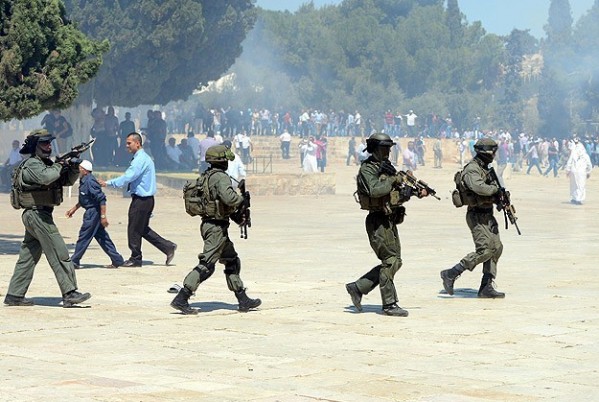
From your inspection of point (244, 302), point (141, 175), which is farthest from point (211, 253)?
point (141, 175)

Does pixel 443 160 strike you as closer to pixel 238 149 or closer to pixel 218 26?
pixel 238 149

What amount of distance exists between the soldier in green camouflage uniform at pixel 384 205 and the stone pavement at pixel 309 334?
0.30m

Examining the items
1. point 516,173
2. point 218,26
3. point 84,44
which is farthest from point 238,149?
point 84,44

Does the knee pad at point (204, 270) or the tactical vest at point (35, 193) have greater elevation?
the tactical vest at point (35, 193)

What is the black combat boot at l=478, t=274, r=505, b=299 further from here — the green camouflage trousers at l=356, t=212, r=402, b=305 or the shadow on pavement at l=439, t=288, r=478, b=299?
the green camouflage trousers at l=356, t=212, r=402, b=305

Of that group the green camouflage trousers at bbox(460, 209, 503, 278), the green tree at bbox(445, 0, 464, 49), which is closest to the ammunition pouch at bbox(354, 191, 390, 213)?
the green camouflage trousers at bbox(460, 209, 503, 278)

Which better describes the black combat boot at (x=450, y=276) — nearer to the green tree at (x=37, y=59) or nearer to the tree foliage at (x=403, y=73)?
the green tree at (x=37, y=59)

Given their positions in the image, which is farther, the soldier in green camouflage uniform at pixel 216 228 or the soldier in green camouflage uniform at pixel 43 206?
the soldier in green camouflage uniform at pixel 43 206

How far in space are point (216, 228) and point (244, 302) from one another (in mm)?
690

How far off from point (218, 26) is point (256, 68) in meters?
39.6

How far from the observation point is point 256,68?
83500mm

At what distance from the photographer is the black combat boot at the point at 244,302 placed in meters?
11.8

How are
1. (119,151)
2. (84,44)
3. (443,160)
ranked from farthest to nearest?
1. (443,160)
2. (119,151)
3. (84,44)

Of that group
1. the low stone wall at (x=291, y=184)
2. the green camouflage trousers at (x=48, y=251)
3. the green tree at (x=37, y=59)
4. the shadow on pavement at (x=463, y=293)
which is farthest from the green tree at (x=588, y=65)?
the green camouflage trousers at (x=48, y=251)
